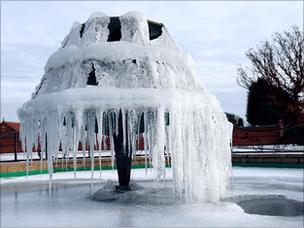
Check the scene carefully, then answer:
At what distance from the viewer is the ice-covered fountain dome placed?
5.72m

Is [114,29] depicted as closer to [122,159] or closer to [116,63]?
[116,63]

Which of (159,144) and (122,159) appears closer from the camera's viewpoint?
(159,144)

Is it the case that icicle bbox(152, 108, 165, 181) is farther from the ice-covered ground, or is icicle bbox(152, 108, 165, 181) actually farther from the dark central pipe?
the dark central pipe

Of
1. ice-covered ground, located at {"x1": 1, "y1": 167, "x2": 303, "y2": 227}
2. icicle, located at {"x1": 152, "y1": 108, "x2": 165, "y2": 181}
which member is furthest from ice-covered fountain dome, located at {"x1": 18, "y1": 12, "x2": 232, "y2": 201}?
ice-covered ground, located at {"x1": 1, "y1": 167, "x2": 303, "y2": 227}

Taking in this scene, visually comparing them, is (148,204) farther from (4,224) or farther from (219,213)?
(4,224)

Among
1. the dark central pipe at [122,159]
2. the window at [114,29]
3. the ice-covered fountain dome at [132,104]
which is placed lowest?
the dark central pipe at [122,159]

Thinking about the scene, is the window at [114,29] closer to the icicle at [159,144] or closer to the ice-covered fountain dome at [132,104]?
the ice-covered fountain dome at [132,104]

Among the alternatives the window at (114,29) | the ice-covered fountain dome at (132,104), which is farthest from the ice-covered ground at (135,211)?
the window at (114,29)

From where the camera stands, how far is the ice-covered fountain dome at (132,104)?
5.72m

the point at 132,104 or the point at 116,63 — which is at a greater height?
the point at 116,63

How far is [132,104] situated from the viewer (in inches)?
225

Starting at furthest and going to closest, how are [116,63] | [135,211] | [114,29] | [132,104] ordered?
[114,29] → [116,63] → [132,104] → [135,211]

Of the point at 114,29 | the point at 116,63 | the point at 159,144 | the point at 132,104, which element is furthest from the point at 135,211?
the point at 114,29

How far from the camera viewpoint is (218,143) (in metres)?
6.77
